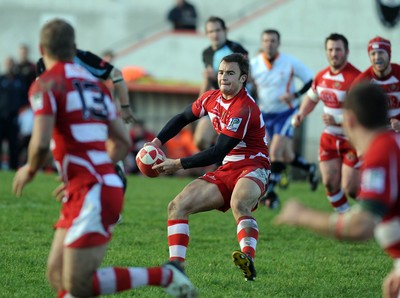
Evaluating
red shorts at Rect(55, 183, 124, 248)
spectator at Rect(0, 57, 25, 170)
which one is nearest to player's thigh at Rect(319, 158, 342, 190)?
red shorts at Rect(55, 183, 124, 248)

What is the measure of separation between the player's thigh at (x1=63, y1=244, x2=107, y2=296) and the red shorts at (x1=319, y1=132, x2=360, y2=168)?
5640mm

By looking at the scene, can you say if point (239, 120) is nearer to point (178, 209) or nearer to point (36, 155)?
point (178, 209)

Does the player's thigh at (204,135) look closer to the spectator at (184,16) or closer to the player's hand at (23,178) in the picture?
the player's hand at (23,178)

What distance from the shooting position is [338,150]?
10.6m

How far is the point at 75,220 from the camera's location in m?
5.30

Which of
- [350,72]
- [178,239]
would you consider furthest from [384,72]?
[178,239]

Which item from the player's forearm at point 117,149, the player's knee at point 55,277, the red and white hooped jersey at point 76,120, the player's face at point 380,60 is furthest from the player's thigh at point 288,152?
the player's knee at point 55,277

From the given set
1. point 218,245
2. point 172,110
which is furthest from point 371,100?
point 172,110

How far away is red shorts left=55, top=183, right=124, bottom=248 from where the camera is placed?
524cm

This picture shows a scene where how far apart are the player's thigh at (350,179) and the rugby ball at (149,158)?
3447 mm

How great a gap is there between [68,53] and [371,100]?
1958 mm

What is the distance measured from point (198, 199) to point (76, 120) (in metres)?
2.37

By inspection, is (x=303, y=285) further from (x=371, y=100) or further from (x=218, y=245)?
(x=371, y=100)

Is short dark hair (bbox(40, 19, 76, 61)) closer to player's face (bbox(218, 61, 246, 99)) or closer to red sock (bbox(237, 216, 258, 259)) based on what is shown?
player's face (bbox(218, 61, 246, 99))
